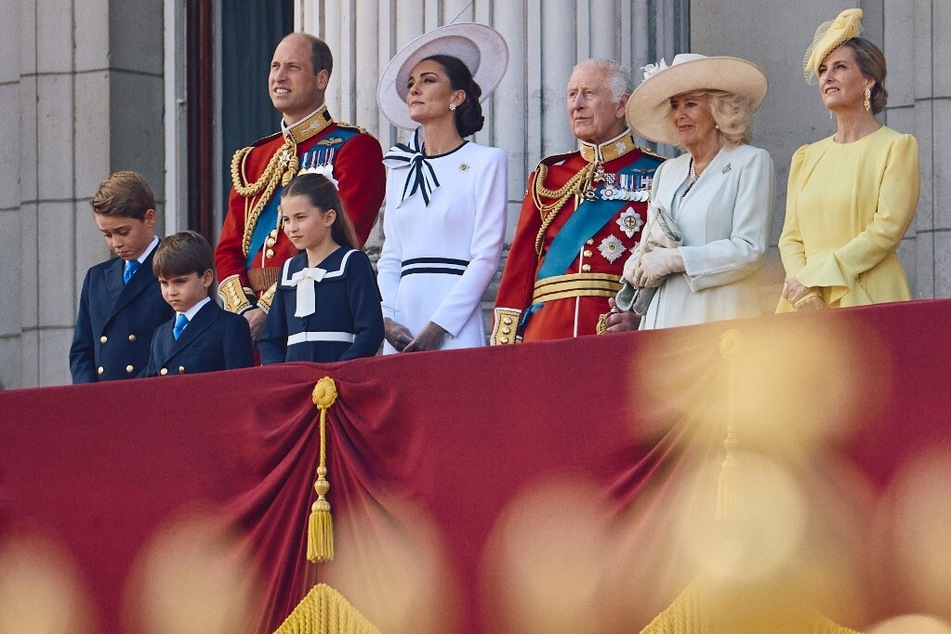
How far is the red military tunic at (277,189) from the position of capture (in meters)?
7.59

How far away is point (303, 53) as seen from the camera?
7.81 metres

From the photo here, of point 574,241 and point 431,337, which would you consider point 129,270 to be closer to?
point 431,337

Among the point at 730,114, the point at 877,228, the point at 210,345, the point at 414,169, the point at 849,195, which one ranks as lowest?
the point at 210,345

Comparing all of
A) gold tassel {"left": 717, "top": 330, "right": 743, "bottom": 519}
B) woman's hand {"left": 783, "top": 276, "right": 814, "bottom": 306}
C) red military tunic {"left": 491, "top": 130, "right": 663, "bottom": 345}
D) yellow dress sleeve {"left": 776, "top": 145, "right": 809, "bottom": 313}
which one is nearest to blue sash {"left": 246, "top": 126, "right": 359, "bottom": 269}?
red military tunic {"left": 491, "top": 130, "right": 663, "bottom": 345}

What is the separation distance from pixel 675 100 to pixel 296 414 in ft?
5.56

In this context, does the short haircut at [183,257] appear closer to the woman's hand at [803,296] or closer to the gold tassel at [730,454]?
the woman's hand at [803,296]

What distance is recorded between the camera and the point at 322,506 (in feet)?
19.9

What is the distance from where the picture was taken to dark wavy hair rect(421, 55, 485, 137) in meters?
7.50

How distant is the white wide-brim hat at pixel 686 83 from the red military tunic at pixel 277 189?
1.07 metres

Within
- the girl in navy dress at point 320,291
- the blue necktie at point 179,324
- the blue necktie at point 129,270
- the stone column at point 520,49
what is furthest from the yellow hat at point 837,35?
the blue necktie at point 129,270

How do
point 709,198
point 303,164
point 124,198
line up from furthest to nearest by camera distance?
point 303,164 < point 124,198 < point 709,198

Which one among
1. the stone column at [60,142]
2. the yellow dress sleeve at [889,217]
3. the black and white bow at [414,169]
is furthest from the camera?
the stone column at [60,142]

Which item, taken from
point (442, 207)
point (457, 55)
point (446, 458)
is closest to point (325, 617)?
point (446, 458)

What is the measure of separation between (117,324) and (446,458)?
81.0 inches
